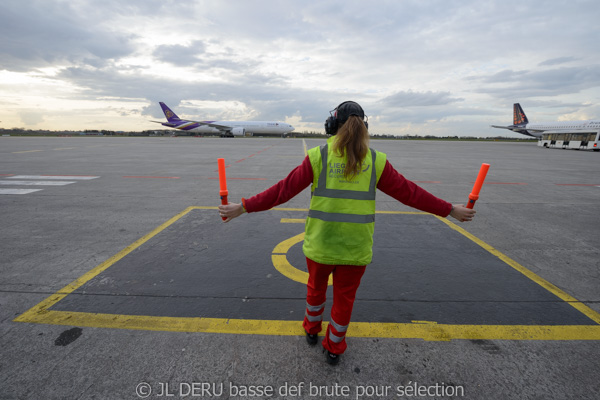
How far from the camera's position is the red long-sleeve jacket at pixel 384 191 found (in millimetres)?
2303

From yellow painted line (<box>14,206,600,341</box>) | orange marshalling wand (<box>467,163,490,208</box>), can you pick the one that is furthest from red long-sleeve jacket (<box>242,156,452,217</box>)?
yellow painted line (<box>14,206,600,341</box>)

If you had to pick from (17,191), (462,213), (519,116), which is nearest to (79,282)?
(462,213)

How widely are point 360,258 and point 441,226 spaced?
3.78m

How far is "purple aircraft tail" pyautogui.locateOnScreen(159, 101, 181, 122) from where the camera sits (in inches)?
2109

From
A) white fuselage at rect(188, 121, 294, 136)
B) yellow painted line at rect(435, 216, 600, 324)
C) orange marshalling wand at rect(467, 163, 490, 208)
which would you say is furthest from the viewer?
white fuselage at rect(188, 121, 294, 136)

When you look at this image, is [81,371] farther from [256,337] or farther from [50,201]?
[50,201]

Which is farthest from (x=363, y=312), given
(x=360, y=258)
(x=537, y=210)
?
(x=537, y=210)

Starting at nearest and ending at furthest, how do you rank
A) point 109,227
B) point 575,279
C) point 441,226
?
point 575,279 → point 109,227 → point 441,226

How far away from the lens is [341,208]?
2189mm

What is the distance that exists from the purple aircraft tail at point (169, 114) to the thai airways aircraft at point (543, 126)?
5884 centimetres

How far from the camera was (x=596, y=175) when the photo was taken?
11.9 m

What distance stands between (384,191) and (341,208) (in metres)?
0.42

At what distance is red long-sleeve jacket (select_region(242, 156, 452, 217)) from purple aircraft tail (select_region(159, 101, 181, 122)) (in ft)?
192

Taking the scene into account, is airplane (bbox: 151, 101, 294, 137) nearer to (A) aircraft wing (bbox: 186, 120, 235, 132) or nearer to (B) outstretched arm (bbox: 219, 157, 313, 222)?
(A) aircraft wing (bbox: 186, 120, 235, 132)
